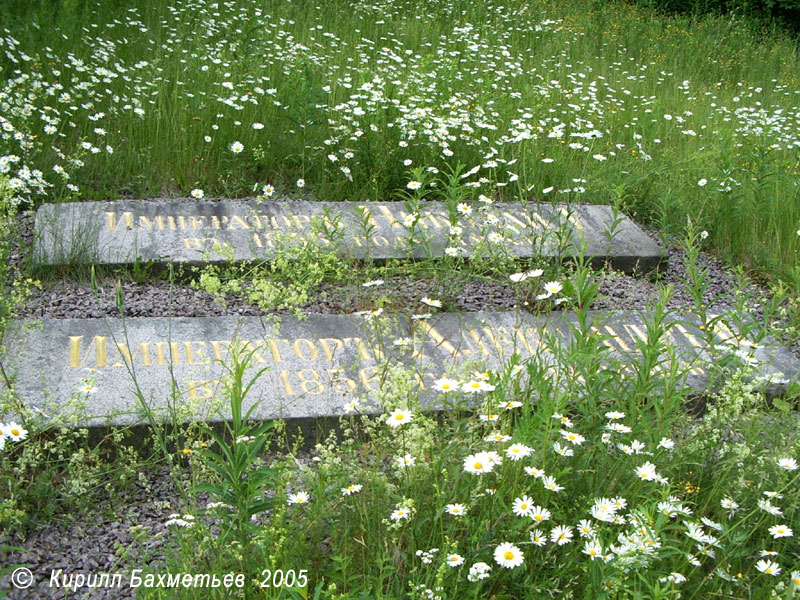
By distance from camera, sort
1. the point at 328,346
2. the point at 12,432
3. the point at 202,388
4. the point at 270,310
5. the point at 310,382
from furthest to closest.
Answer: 1. the point at 270,310
2. the point at 328,346
3. the point at 310,382
4. the point at 202,388
5. the point at 12,432

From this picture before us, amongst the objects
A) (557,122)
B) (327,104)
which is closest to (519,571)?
(327,104)

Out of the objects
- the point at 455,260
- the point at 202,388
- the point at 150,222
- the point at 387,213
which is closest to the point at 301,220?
the point at 387,213

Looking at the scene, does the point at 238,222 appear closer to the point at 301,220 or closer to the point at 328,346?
the point at 301,220

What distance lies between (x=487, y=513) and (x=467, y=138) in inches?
148

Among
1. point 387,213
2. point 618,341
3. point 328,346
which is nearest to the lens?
point 328,346

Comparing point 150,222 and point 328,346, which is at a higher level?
point 150,222

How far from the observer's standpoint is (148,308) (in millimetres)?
3977

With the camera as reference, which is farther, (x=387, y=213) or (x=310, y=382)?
(x=387, y=213)

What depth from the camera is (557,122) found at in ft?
21.1

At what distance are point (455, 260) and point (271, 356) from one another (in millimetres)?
1416

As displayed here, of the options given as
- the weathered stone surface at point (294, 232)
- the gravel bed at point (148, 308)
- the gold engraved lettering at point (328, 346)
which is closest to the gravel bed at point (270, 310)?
the gravel bed at point (148, 308)

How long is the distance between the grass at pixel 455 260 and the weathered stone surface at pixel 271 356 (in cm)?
13

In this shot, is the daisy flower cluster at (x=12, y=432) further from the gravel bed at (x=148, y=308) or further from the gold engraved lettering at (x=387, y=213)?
the gold engraved lettering at (x=387, y=213)

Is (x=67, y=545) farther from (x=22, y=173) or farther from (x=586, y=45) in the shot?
(x=586, y=45)
